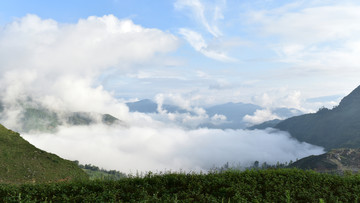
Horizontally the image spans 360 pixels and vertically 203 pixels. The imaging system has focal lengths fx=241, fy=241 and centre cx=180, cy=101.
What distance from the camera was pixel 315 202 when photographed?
15.8 m

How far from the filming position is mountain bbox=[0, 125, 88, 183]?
7894 centimetres

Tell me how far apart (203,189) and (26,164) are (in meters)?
93.4

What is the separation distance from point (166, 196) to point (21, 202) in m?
8.31

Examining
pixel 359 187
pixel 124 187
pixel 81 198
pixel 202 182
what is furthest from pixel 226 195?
pixel 359 187

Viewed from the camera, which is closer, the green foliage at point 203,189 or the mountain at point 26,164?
the green foliage at point 203,189

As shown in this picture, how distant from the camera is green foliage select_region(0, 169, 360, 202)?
51.0 ft

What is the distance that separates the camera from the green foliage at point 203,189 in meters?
15.5

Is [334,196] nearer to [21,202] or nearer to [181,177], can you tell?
[181,177]

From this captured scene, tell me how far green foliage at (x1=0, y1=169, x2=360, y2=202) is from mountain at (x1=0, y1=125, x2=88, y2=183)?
60586 millimetres

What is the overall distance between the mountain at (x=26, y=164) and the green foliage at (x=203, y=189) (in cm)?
6059

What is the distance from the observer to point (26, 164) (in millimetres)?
88562

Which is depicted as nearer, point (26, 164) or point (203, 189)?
point (203, 189)

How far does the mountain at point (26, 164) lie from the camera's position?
78.9 metres

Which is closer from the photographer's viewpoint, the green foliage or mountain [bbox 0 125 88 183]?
the green foliage
